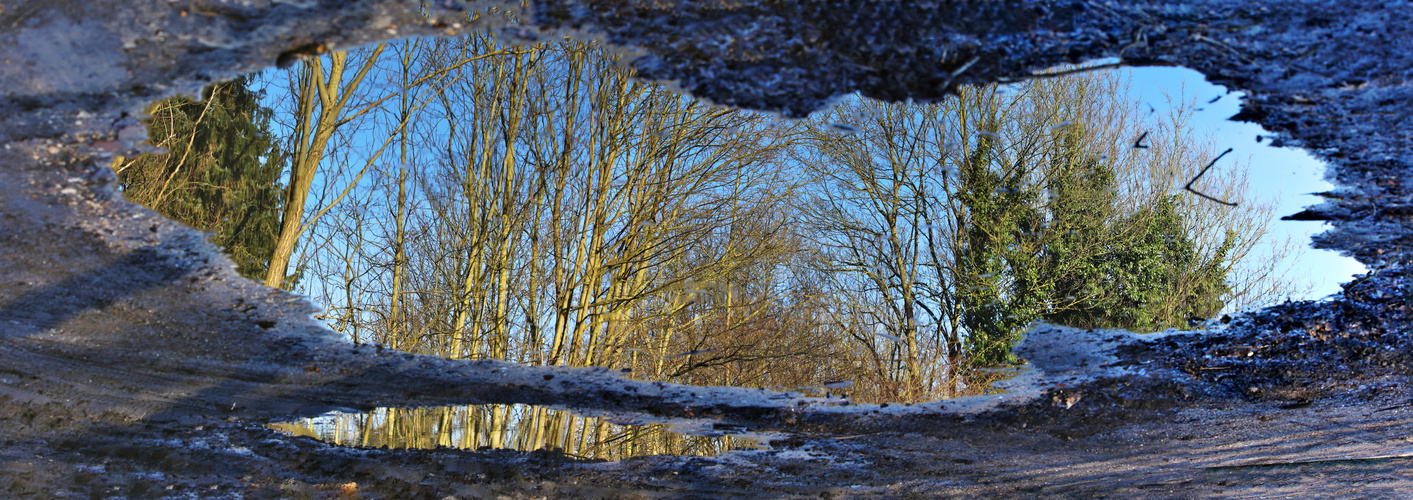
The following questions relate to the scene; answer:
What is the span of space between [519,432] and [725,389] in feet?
3.80

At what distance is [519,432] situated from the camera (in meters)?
3.59

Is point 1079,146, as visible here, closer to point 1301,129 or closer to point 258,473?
point 1301,129

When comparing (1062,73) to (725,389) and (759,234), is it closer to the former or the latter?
(759,234)

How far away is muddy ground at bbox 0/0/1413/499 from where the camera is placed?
2217 millimetres

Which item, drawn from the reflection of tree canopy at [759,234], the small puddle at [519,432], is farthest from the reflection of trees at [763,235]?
the small puddle at [519,432]

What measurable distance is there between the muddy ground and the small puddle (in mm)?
91

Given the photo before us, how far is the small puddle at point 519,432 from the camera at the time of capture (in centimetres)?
350

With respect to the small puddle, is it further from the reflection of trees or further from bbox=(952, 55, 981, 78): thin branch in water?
bbox=(952, 55, 981, 78): thin branch in water

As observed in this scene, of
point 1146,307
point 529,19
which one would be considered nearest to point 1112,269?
point 1146,307

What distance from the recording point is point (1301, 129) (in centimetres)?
239

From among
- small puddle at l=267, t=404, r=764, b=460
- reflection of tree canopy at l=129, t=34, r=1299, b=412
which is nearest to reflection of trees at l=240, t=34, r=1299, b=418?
reflection of tree canopy at l=129, t=34, r=1299, b=412

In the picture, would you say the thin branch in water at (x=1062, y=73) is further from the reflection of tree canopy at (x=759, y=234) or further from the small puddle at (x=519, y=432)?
the small puddle at (x=519, y=432)

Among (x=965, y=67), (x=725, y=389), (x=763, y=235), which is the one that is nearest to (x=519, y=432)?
(x=725, y=389)

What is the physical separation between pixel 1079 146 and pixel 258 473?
13.7 feet
